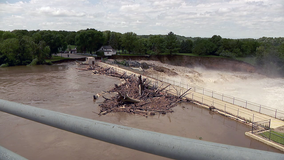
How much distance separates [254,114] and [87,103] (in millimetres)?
16955

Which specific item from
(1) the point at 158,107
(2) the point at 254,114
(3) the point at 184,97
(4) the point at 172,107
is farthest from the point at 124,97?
(2) the point at 254,114

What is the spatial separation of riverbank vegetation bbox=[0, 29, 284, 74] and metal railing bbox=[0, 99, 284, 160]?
60.0m

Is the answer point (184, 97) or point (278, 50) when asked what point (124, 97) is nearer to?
point (184, 97)

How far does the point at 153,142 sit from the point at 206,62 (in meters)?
78.8

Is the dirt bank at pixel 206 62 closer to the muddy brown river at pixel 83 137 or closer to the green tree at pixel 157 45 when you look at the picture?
the green tree at pixel 157 45

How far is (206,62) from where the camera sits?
76.8 meters

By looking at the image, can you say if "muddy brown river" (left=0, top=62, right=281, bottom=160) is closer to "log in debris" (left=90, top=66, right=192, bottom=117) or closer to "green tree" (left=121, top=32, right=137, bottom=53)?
"log in debris" (left=90, top=66, right=192, bottom=117)

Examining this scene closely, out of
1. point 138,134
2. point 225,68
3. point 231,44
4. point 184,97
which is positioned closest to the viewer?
point 138,134

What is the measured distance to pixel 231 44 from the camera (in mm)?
79125

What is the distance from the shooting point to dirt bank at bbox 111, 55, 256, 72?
221 ft

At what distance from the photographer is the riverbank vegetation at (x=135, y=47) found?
189 ft

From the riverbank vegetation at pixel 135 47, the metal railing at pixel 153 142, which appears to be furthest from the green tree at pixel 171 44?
the metal railing at pixel 153 142

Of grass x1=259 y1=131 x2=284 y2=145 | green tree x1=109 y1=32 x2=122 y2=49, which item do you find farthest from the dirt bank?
grass x1=259 y1=131 x2=284 y2=145

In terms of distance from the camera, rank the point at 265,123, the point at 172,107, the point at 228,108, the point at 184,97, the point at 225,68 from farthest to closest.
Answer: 1. the point at 225,68
2. the point at 184,97
3. the point at 172,107
4. the point at 228,108
5. the point at 265,123
